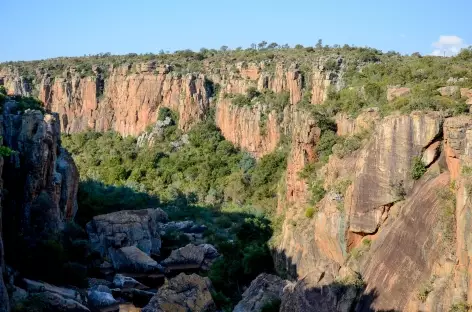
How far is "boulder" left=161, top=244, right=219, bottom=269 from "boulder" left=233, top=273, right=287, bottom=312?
15.0m

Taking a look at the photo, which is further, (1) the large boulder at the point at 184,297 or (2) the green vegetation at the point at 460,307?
(1) the large boulder at the point at 184,297

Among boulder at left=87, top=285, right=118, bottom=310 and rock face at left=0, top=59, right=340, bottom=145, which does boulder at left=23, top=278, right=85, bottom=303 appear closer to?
boulder at left=87, top=285, right=118, bottom=310

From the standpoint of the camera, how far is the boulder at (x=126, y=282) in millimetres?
37375

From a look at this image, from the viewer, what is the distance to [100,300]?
32531 millimetres

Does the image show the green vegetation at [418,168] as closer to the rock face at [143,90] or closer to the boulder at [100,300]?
the boulder at [100,300]

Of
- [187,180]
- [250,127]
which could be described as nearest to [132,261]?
→ [187,180]

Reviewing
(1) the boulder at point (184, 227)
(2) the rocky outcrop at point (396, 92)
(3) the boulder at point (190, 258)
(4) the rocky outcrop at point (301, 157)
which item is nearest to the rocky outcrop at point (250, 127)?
(1) the boulder at point (184, 227)

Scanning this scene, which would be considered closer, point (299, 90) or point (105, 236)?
point (105, 236)

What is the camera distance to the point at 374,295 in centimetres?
2112

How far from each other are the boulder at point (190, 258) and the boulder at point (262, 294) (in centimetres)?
1500

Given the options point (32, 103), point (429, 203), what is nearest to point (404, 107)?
point (429, 203)

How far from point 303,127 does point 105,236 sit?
16.0 meters

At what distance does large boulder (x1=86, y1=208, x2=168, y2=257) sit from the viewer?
146ft

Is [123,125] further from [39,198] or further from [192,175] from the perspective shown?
[39,198]
